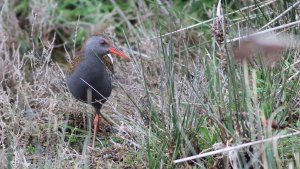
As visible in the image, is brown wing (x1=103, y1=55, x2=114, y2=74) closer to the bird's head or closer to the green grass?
the green grass

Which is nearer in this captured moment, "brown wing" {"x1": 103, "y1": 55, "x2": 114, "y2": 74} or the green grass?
the green grass

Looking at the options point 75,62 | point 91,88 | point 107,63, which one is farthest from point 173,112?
point 107,63

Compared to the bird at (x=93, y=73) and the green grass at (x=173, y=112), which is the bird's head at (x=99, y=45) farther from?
the green grass at (x=173, y=112)

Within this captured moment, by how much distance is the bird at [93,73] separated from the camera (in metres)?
3.73

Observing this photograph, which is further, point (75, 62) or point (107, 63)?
point (107, 63)

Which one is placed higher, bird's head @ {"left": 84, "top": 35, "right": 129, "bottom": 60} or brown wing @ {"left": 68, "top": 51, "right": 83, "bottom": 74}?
bird's head @ {"left": 84, "top": 35, "right": 129, "bottom": 60}

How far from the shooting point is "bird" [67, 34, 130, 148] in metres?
3.73

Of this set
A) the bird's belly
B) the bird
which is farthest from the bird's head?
the bird's belly

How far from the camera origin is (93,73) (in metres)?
3.73

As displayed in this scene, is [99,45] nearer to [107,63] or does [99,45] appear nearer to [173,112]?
[107,63]

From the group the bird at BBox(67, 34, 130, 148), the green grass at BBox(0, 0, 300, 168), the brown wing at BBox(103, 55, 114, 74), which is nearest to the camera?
the green grass at BBox(0, 0, 300, 168)

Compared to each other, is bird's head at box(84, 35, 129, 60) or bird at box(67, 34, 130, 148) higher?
bird's head at box(84, 35, 129, 60)

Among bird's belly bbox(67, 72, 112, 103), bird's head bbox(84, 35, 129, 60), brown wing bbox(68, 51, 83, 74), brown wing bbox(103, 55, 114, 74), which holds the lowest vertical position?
bird's belly bbox(67, 72, 112, 103)

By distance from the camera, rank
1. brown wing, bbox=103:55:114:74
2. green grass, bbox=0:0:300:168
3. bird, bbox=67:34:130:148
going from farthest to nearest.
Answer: brown wing, bbox=103:55:114:74 < bird, bbox=67:34:130:148 < green grass, bbox=0:0:300:168
